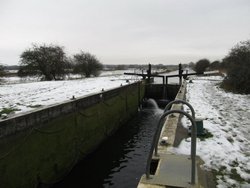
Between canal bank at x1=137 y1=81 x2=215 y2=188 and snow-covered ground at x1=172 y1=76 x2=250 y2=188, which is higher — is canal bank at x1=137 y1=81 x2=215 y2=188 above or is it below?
above

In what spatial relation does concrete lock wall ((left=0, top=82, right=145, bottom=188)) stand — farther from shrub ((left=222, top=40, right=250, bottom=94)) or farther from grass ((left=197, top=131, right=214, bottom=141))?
shrub ((left=222, top=40, right=250, bottom=94))

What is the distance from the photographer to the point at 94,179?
807 cm

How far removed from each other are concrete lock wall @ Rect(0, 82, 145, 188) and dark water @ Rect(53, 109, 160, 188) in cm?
36

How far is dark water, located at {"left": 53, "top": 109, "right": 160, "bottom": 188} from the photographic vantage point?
778 centimetres

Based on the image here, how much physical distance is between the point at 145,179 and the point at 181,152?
181 cm

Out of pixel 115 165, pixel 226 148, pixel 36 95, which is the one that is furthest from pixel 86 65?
pixel 226 148

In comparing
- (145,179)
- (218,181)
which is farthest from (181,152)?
(145,179)

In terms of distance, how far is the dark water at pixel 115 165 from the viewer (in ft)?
25.5

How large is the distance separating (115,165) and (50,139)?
2.63 m

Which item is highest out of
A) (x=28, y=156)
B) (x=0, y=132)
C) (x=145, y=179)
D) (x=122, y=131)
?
(x=0, y=132)

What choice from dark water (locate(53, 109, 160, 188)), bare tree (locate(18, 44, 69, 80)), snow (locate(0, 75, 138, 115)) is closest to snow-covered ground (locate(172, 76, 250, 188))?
dark water (locate(53, 109, 160, 188))

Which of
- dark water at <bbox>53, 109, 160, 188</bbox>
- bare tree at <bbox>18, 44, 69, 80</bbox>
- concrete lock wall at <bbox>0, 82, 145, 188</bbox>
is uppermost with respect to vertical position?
bare tree at <bbox>18, 44, 69, 80</bbox>

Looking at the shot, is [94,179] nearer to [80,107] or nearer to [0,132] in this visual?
[80,107]

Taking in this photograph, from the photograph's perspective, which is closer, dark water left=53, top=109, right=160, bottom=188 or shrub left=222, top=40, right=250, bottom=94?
dark water left=53, top=109, right=160, bottom=188
